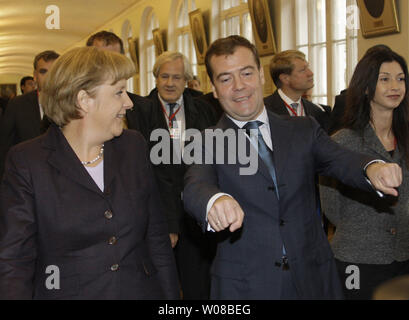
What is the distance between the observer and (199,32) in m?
15.7

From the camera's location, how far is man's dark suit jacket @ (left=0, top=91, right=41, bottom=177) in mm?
4871

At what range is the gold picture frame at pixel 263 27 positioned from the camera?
38.5 feet

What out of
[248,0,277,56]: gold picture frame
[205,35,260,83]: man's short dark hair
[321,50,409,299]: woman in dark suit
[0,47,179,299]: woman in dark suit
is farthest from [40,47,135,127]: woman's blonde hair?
[248,0,277,56]: gold picture frame

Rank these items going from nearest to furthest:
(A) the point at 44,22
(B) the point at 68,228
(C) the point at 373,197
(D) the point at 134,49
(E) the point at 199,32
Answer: (B) the point at 68,228 → (C) the point at 373,197 → (E) the point at 199,32 → (D) the point at 134,49 → (A) the point at 44,22

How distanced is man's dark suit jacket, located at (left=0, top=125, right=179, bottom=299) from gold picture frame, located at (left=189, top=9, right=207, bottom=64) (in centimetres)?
1344

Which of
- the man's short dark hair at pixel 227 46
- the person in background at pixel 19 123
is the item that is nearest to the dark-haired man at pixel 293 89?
the person in background at pixel 19 123

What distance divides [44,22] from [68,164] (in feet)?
77.0

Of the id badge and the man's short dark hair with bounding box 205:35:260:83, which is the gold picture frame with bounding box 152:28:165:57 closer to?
the id badge

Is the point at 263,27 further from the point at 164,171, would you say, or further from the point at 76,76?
the point at 76,76

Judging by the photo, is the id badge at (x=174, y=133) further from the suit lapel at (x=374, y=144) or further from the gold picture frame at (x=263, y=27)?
the gold picture frame at (x=263, y=27)

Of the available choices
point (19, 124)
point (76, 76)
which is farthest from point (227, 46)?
point (19, 124)

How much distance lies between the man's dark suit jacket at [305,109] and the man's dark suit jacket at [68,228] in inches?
132
